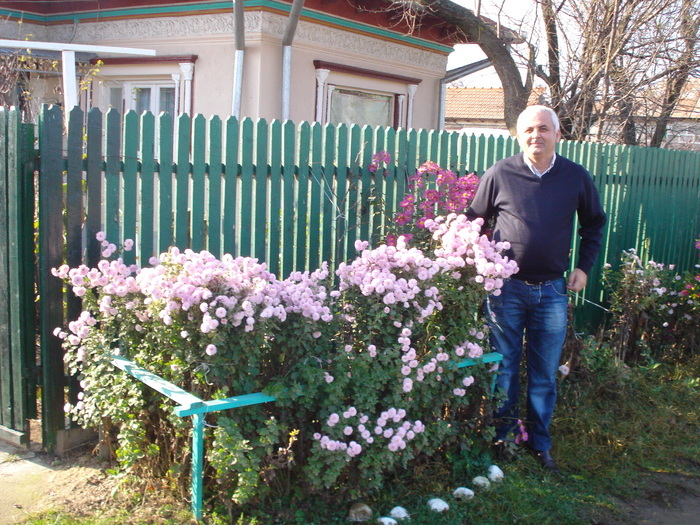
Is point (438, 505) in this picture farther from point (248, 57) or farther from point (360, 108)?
point (360, 108)

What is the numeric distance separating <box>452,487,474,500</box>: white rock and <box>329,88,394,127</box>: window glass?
239 inches

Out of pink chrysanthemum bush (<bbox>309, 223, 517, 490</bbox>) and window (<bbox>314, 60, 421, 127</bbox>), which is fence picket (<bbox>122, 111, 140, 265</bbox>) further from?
window (<bbox>314, 60, 421, 127</bbox>)

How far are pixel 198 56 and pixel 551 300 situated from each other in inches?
228

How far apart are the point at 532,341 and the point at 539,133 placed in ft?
3.67

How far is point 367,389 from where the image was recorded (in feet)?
10.3

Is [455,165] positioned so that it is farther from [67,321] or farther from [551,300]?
[67,321]

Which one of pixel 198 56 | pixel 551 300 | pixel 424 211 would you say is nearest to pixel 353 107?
pixel 198 56

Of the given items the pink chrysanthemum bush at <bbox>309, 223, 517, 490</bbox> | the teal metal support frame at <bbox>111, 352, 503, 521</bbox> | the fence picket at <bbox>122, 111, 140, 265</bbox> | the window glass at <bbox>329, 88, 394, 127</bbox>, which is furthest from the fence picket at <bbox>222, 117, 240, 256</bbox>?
the window glass at <bbox>329, 88, 394, 127</bbox>

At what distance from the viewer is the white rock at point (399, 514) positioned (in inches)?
125

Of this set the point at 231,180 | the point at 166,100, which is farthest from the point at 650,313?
the point at 166,100

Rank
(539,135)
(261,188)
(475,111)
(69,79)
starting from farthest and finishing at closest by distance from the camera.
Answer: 1. (475,111)
2. (69,79)
3. (261,188)
4. (539,135)

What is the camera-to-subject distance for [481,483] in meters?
3.56

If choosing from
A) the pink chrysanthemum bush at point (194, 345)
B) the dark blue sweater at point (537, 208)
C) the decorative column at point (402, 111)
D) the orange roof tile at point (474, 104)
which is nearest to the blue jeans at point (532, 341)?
the dark blue sweater at point (537, 208)

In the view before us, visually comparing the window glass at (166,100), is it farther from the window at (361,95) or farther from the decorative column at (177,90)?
the window at (361,95)
